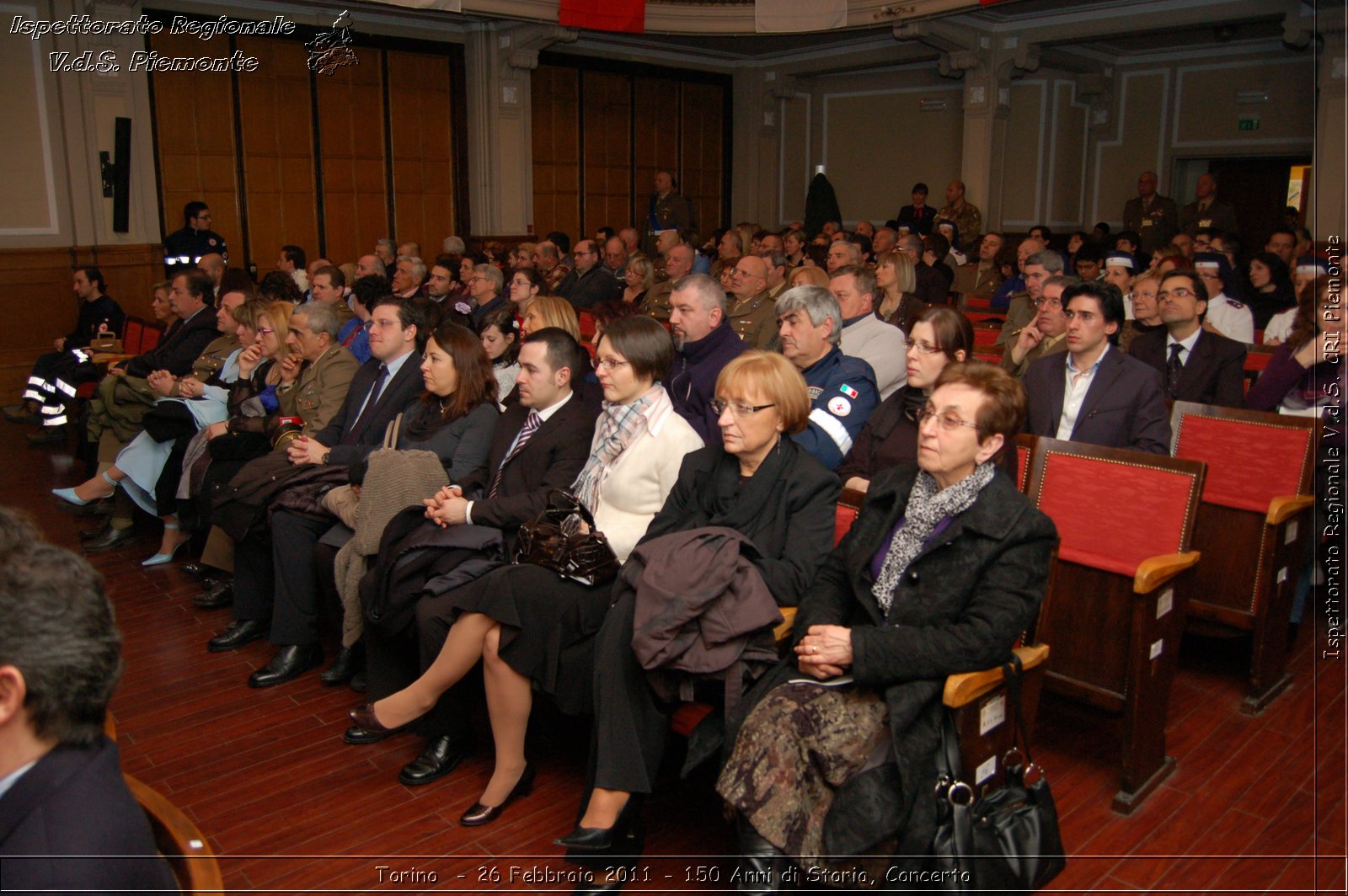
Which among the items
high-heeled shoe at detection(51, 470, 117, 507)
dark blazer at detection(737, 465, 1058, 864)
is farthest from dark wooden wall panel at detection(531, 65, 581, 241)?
dark blazer at detection(737, 465, 1058, 864)

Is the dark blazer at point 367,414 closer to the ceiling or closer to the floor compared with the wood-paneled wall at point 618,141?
closer to the floor

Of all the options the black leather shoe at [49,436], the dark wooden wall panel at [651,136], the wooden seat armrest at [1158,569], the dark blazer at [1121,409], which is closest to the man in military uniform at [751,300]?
the dark blazer at [1121,409]

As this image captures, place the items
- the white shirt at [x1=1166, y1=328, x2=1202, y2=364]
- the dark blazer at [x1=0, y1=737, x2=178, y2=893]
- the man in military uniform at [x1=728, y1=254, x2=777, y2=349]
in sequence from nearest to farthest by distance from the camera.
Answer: the dark blazer at [x1=0, y1=737, x2=178, y2=893]
the white shirt at [x1=1166, y1=328, x2=1202, y2=364]
the man in military uniform at [x1=728, y1=254, x2=777, y2=349]

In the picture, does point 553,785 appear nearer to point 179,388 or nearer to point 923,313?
point 923,313

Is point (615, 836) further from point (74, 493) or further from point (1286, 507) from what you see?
point (74, 493)

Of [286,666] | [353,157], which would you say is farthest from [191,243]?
[286,666]

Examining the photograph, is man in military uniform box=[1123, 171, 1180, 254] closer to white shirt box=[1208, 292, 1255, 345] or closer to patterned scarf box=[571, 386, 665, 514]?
white shirt box=[1208, 292, 1255, 345]

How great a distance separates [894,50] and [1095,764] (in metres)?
10.6

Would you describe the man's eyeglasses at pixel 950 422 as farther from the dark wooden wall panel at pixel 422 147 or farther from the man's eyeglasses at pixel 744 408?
the dark wooden wall panel at pixel 422 147

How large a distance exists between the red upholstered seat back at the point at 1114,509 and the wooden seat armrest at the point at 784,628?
87cm

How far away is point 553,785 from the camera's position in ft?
9.25

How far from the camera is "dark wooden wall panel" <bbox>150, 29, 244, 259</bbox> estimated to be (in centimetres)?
943

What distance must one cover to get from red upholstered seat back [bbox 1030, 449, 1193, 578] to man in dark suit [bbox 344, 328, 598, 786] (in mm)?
1422

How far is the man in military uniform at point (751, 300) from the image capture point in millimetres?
6059
